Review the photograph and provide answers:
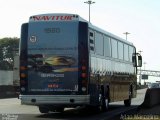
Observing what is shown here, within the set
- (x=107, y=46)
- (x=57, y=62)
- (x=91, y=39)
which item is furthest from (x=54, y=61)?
(x=107, y=46)

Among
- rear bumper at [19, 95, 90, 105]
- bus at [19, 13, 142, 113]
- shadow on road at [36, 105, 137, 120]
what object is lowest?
shadow on road at [36, 105, 137, 120]

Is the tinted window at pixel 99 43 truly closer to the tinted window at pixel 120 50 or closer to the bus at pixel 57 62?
the bus at pixel 57 62

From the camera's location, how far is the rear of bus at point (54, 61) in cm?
1905

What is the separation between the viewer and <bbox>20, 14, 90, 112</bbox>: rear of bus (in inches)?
750

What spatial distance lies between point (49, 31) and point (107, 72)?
15.8 feet

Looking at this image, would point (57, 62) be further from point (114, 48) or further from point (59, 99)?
point (114, 48)

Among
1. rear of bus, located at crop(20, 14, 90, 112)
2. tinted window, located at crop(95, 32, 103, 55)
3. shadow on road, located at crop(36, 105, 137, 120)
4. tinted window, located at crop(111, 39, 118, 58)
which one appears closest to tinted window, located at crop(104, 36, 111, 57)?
tinted window, located at crop(95, 32, 103, 55)

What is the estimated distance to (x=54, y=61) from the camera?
1934 centimetres

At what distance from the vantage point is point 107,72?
76.4 feet

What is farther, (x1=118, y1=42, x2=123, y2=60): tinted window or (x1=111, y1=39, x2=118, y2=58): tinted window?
(x1=118, y1=42, x2=123, y2=60): tinted window

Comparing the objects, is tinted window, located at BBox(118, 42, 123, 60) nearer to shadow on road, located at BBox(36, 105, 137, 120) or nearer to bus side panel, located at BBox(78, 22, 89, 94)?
shadow on road, located at BBox(36, 105, 137, 120)

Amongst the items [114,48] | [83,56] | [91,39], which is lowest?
[83,56]

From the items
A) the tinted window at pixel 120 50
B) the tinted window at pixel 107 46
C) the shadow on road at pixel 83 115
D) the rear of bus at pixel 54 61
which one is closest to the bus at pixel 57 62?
the rear of bus at pixel 54 61

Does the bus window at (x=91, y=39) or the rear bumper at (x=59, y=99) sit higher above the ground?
the bus window at (x=91, y=39)
